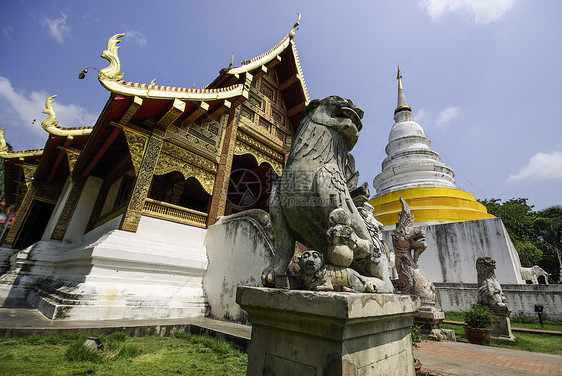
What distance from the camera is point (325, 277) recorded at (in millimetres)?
1492

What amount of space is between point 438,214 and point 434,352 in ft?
29.5

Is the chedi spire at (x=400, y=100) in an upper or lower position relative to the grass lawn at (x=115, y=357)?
upper

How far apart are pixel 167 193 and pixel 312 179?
23.2 ft

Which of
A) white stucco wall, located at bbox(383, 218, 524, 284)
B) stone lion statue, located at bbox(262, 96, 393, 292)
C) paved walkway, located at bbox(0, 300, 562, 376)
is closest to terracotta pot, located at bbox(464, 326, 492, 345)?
paved walkway, located at bbox(0, 300, 562, 376)

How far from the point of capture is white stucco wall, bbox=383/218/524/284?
9.02 meters

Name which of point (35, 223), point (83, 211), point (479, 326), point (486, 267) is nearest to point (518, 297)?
point (486, 267)

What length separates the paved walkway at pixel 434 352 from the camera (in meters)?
2.83

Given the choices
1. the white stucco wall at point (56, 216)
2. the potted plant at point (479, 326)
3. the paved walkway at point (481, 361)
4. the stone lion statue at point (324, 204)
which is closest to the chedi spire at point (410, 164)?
the potted plant at point (479, 326)

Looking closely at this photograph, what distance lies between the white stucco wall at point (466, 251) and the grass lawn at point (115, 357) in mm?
9661

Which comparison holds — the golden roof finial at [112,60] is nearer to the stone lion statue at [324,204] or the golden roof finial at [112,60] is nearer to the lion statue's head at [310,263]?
the stone lion statue at [324,204]

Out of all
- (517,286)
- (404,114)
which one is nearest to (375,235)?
(517,286)

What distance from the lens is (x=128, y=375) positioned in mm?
2201

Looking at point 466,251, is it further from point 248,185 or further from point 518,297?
point 248,185

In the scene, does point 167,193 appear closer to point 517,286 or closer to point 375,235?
point 375,235
